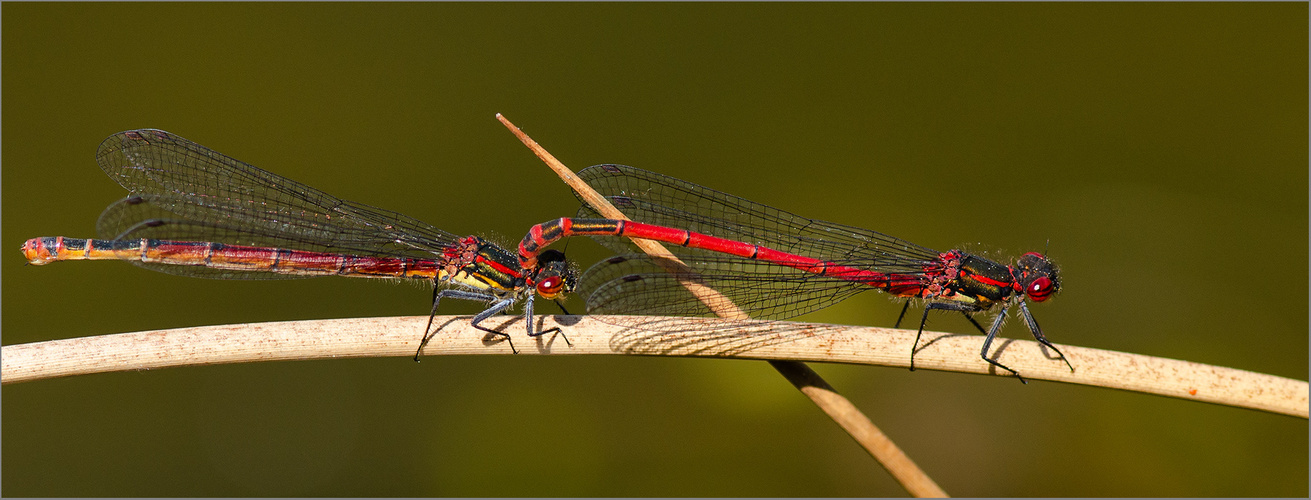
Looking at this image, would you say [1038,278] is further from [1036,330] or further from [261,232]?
[261,232]

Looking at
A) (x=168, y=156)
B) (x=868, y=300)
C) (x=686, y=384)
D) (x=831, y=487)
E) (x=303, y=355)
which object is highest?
(x=168, y=156)

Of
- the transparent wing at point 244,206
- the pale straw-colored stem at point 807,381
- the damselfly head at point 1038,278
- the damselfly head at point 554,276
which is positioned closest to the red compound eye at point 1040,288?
the damselfly head at point 1038,278

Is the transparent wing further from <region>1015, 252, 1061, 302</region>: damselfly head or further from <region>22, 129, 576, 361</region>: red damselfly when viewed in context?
<region>1015, 252, 1061, 302</region>: damselfly head

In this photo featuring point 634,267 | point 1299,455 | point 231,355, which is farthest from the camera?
point 1299,455

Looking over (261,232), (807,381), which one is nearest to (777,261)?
(807,381)

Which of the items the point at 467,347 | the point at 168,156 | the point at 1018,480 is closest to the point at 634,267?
the point at 467,347

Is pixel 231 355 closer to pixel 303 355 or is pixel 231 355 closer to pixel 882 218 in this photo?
pixel 303 355
